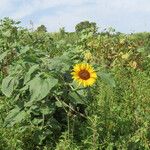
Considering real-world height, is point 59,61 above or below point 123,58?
above

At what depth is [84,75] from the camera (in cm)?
416

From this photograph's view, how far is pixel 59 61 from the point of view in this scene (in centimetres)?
471

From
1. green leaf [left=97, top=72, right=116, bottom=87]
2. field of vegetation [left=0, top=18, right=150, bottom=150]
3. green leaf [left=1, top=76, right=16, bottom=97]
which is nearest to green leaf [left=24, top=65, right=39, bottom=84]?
field of vegetation [left=0, top=18, right=150, bottom=150]

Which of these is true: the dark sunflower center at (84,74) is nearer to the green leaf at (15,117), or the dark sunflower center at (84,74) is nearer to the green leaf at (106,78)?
the green leaf at (106,78)

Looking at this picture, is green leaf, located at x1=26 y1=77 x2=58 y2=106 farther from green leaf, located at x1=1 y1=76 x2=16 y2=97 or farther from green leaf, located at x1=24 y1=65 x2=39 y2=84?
green leaf, located at x1=1 y1=76 x2=16 y2=97

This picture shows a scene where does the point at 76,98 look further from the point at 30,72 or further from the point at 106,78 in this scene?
the point at 30,72

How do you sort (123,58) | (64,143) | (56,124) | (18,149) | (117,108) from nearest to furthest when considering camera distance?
(64,143) < (18,149) < (56,124) < (117,108) < (123,58)

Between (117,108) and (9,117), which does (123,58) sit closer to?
(117,108)

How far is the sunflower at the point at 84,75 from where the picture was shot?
4105 mm

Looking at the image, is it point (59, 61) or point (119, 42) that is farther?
point (119, 42)

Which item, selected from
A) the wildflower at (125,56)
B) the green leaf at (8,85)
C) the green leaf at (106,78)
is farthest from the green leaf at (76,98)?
the wildflower at (125,56)

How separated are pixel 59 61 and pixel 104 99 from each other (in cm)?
60

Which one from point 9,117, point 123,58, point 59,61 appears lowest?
point 123,58

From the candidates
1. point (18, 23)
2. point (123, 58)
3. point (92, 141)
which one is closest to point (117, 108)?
point (92, 141)
